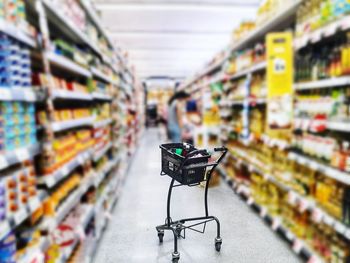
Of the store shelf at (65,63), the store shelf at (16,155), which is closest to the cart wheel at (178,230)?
the store shelf at (16,155)

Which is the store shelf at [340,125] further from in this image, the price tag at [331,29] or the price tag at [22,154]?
the price tag at [22,154]

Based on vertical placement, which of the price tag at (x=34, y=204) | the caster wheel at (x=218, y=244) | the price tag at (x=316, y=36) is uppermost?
the price tag at (x=316, y=36)

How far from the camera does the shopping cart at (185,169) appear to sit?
0.46m

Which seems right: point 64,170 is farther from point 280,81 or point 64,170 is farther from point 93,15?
point 93,15

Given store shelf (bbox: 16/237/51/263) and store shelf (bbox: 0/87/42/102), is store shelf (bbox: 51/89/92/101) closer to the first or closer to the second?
store shelf (bbox: 0/87/42/102)

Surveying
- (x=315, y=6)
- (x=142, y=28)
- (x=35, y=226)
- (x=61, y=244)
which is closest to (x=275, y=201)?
(x=315, y=6)

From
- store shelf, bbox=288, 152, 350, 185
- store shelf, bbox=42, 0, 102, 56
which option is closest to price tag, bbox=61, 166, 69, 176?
store shelf, bbox=42, 0, 102, 56

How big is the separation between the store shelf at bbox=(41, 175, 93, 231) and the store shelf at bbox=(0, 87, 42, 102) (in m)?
0.66

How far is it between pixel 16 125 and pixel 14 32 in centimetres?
41

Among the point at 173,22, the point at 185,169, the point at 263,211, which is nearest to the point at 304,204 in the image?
the point at 263,211

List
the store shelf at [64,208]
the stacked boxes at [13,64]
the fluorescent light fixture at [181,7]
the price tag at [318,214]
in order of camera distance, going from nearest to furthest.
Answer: the stacked boxes at [13,64]
the store shelf at [64,208]
the price tag at [318,214]
the fluorescent light fixture at [181,7]

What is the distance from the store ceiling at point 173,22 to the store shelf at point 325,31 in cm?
286

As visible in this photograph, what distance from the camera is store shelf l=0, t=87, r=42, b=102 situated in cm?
124

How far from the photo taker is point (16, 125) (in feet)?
4.63
